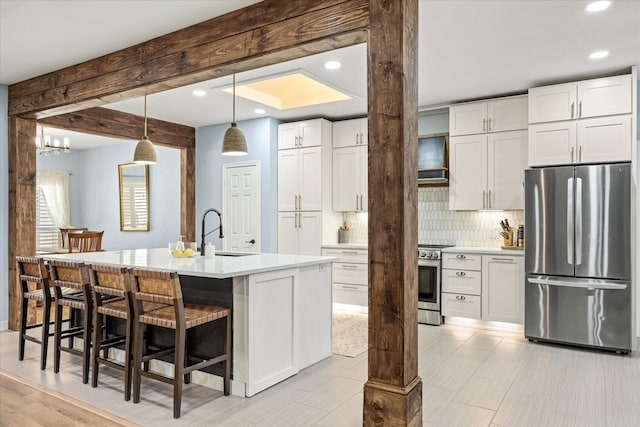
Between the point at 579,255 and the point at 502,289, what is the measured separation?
89 cm

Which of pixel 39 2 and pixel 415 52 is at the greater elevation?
pixel 39 2

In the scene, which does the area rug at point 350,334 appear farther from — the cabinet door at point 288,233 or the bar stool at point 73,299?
the bar stool at point 73,299

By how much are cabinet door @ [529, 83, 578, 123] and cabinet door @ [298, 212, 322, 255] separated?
9.32 ft

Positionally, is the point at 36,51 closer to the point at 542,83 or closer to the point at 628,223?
the point at 542,83

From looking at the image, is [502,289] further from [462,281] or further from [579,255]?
[579,255]

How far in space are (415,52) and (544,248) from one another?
273 centimetres

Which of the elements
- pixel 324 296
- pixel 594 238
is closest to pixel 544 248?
pixel 594 238

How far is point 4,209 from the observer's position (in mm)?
4738

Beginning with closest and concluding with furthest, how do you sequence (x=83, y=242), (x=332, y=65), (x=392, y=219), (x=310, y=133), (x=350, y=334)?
(x=392, y=219) → (x=332, y=65) → (x=350, y=334) → (x=310, y=133) → (x=83, y=242)

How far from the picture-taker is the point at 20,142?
4.77m

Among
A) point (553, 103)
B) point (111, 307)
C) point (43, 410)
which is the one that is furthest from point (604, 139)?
point (43, 410)

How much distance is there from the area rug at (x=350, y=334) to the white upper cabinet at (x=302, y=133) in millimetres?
2316

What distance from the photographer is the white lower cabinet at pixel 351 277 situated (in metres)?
5.65

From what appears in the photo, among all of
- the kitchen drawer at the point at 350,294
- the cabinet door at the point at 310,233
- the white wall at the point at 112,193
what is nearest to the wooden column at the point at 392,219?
the kitchen drawer at the point at 350,294
